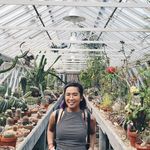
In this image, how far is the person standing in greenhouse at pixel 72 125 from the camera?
2.71 m

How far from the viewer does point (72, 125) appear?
9.07 ft

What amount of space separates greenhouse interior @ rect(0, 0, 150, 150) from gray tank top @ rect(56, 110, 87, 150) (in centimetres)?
1

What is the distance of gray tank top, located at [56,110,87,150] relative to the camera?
2.71 meters

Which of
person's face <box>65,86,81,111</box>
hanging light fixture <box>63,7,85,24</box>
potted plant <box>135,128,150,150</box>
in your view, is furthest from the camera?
hanging light fixture <box>63,7,85,24</box>

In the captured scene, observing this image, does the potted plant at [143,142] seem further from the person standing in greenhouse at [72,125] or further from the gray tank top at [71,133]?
the gray tank top at [71,133]

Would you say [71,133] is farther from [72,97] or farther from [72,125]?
[72,97]

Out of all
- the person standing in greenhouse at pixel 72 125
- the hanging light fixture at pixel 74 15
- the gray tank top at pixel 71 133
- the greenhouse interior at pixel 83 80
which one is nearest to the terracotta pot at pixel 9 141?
the greenhouse interior at pixel 83 80

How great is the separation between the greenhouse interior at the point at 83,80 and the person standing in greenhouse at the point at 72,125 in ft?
0.05

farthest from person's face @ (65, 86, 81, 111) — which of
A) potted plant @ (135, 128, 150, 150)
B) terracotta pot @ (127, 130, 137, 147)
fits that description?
terracotta pot @ (127, 130, 137, 147)

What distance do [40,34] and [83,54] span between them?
4654 millimetres

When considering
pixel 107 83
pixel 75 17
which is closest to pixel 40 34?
pixel 107 83

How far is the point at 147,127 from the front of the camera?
431cm

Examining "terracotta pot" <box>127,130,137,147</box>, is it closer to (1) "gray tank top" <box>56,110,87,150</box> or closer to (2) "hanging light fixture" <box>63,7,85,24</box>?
(1) "gray tank top" <box>56,110,87,150</box>

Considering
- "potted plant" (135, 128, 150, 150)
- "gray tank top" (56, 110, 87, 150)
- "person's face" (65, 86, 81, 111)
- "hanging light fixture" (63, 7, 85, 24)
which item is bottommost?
"potted plant" (135, 128, 150, 150)
